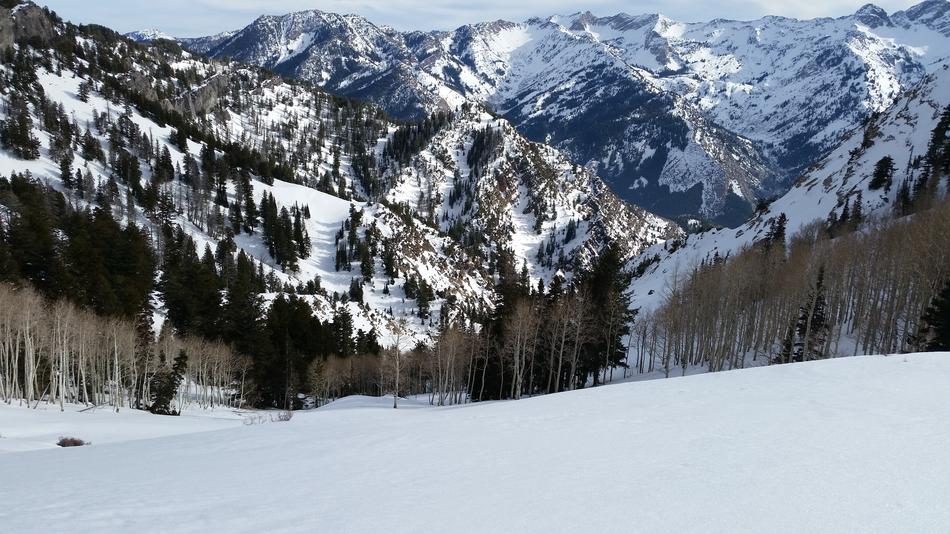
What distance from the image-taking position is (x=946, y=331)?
35500 millimetres

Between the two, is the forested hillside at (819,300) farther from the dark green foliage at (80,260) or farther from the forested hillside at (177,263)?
the dark green foliage at (80,260)

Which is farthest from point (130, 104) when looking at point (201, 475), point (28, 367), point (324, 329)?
point (201, 475)

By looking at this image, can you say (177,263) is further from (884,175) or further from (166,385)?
(884,175)

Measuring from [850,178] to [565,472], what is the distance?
152 meters

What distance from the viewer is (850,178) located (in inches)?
4943

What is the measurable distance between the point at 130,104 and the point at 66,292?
16974 cm

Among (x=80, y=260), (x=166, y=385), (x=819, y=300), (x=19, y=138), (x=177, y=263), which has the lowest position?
(x=166, y=385)

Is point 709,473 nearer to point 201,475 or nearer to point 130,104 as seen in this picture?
point 201,475

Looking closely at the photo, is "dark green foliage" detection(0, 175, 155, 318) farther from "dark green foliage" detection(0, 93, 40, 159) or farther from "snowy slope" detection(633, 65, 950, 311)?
"snowy slope" detection(633, 65, 950, 311)

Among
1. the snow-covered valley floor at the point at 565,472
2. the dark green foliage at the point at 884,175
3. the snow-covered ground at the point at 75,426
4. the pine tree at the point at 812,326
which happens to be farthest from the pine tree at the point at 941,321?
the dark green foliage at the point at 884,175

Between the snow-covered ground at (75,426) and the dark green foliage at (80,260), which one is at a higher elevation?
the dark green foliage at (80,260)

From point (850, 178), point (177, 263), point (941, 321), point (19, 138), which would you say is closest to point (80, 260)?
point (177, 263)

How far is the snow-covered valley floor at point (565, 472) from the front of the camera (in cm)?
821

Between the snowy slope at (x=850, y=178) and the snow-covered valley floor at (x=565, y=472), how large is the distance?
9486cm
